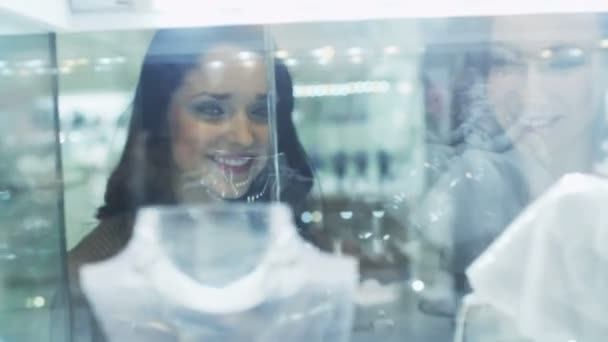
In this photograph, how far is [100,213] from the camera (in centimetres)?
128

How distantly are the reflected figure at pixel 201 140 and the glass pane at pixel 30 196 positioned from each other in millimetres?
52

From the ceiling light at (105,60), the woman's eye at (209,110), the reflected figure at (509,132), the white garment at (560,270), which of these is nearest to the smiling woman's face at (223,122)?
the woman's eye at (209,110)

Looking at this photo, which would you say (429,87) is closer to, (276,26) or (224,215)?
(276,26)

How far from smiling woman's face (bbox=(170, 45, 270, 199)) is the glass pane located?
21cm

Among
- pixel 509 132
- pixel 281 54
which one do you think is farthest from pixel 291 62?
pixel 509 132

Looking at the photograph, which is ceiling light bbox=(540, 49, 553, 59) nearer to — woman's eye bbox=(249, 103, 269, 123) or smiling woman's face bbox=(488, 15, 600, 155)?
smiling woman's face bbox=(488, 15, 600, 155)

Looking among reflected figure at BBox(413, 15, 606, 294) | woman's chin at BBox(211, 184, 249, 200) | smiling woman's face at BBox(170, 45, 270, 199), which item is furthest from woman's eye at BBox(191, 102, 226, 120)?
reflected figure at BBox(413, 15, 606, 294)

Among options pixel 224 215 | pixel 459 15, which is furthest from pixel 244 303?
pixel 459 15

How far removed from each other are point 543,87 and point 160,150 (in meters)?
0.63

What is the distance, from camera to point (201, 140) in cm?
127

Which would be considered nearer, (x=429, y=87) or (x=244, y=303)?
(x=244, y=303)

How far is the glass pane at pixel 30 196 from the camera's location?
1.22 meters

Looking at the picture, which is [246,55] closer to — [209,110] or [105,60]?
[209,110]

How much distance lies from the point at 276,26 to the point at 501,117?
1.29 feet
